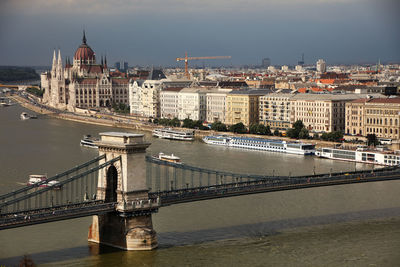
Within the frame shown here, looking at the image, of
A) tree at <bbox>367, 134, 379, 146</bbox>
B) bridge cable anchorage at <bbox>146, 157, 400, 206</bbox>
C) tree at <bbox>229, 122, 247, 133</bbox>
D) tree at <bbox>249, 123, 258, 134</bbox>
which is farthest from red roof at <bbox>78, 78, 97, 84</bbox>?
bridge cable anchorage at <bbox>146, 157, 400, 206</bbox>

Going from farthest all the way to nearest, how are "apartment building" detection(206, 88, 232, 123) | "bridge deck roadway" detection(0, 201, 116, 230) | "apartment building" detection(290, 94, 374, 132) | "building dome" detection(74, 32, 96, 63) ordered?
"building dome" detection(74, 32, 96, 63) → "apartment building" detection(206, 88, 232, 123) → "apartment building" detection(290, 94, 374, 132) → "bridge deck roadway" detection(0, 201, 116, 230)

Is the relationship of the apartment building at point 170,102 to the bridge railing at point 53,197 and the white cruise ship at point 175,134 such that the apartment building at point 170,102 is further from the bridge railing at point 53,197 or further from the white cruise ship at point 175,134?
the bridge railing at point 53,197

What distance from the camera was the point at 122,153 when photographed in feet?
37.9

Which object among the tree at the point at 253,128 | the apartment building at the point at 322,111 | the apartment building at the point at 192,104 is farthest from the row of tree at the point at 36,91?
the apartment building at the point at 322,111

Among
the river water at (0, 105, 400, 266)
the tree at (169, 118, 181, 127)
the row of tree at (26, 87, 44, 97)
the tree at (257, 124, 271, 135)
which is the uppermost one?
the row of tree at (26, 87, 44, 97)

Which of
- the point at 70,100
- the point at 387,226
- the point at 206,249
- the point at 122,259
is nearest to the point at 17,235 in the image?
the point at 122,259

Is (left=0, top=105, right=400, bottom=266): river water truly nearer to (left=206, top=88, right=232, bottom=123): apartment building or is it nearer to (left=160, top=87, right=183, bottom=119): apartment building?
(left=206, top=88, right=232, bottom=123): apartment building

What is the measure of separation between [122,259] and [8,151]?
42.1 feet

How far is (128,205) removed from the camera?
11.5 metres

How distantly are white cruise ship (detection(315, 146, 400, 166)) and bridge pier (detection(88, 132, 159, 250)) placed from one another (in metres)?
10.5

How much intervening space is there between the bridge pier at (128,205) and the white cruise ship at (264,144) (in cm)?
1230

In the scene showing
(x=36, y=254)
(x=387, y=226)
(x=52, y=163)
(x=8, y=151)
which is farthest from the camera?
(x=8, y=151)

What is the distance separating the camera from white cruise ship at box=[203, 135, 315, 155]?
23.5 metres

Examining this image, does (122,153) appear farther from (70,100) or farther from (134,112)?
(70,100)
